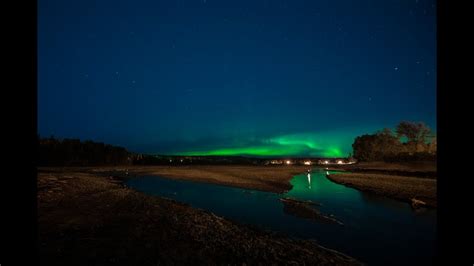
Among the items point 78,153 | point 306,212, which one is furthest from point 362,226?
point 78,153

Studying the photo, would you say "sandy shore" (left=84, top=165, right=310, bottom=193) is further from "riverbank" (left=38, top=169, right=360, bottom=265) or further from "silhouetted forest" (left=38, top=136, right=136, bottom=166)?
"silhouetted forest" (left=38, top=136, right=136, bottom=166)

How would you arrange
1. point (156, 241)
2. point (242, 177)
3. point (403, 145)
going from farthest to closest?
1. point (403, 145)
2. point (242, 177)
3. point (156, 241)

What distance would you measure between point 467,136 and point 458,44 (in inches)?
27.2

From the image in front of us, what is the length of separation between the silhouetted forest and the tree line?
390 feet

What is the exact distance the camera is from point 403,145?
89812 millimetres

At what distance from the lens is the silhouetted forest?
113 m

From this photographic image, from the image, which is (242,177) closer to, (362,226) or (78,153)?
(362,226)

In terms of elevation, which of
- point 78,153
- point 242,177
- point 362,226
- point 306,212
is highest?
point 78,153

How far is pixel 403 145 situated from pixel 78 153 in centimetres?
13242

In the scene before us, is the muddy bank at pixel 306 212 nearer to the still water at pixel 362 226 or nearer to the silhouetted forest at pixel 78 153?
the still water at pixel 362 226

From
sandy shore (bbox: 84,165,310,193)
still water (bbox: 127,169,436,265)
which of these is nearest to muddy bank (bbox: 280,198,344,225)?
still water (bbox: 127,169,436,265)

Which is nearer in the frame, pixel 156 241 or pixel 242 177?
pixel 156 241

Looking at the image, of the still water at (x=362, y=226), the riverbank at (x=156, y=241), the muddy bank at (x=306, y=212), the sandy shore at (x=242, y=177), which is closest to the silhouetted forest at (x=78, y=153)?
the sandy shore at (x=242, y=177)

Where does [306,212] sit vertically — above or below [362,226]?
above
